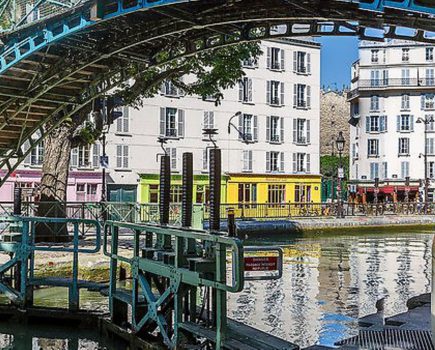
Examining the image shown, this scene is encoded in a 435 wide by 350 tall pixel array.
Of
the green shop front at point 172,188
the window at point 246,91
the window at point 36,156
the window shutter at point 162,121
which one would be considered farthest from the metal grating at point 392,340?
the window at point 246,91

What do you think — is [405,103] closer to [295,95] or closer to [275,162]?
[295,95]

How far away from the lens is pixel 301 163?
167ft

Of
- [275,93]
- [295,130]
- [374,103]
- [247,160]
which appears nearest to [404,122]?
[374,103]

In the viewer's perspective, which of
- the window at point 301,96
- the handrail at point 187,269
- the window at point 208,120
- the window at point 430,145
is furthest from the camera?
the window at point 430,145

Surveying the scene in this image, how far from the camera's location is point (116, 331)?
10.5 metres

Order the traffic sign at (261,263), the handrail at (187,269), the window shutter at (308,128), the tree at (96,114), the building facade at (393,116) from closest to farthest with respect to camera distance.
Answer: the handrail at (187,269) → the traffic sign at (261,263) → the tree at (96,114) → the window shutter at (308,128) → the building facade at (393,116)

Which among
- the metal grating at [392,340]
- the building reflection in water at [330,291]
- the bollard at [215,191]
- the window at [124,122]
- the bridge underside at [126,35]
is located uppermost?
the window at [124,122]

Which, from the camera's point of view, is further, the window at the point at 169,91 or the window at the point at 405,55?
the window at the point at 405,55

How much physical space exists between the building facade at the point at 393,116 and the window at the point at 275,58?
20253mm

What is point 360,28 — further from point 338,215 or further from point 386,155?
point 386,155

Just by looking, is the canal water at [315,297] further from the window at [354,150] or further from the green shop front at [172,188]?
the window at [354,150]

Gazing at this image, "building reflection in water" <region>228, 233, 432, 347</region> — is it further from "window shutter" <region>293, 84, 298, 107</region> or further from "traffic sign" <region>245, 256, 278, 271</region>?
"window shutter" <region>293, 84, 298, 107</region>

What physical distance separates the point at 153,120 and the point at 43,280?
33.1 metres

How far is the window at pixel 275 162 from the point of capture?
4919cm
